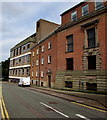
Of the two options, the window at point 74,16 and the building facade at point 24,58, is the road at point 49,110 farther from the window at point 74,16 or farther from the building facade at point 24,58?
the building facade at point 24,58

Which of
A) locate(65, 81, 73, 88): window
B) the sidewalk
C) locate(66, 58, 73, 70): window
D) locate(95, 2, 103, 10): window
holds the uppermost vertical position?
locate(95, 2, 103, 10): window

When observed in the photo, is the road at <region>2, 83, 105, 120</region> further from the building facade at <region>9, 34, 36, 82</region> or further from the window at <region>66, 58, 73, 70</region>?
the building facade at <region>9, 34, 36, 82</region>

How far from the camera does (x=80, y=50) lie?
21.3m

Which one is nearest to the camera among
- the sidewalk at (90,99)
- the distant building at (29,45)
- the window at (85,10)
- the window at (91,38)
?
the sidewalk at (90,99)

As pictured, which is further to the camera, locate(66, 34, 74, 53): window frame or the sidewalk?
locate(66, 34, 74, 53): window frame

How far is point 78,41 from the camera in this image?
21875 millimetres

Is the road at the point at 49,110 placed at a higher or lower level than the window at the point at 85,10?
lower

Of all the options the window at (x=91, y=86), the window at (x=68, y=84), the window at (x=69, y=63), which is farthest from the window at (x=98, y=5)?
the window at (x=68, y=84)

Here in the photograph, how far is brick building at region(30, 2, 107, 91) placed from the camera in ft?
60.0

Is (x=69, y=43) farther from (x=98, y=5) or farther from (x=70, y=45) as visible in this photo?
(x=98, y=5)

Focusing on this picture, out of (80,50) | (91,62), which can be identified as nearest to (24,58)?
(80,50)

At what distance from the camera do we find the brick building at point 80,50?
18288mm

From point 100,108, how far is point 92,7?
589 inches

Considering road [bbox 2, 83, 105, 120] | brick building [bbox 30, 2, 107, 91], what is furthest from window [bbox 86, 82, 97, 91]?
road [bbox 2, 83, 105, 120]
